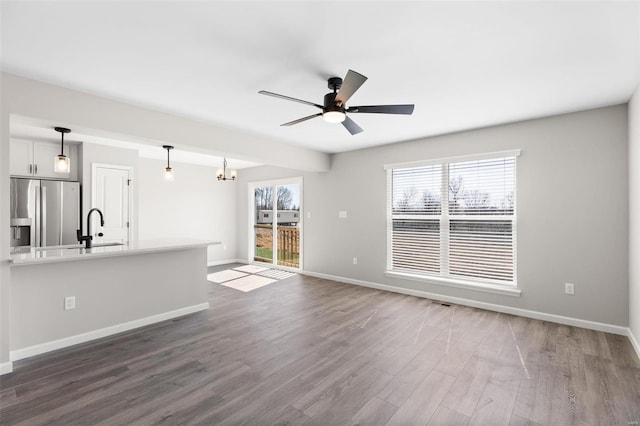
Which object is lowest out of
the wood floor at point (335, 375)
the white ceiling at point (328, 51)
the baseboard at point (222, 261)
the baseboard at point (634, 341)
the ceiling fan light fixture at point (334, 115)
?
the wood floor at point (335, 375)

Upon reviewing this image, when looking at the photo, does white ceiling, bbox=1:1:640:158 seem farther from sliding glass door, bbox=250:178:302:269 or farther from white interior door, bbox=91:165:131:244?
sliding glass door, bbox=250:178:302:269

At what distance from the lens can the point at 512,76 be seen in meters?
2.60

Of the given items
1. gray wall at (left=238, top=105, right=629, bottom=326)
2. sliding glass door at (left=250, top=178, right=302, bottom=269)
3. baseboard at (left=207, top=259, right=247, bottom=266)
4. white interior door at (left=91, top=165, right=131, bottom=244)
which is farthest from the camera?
baseboard at (left=207, top=259, right=247, bottom=266)

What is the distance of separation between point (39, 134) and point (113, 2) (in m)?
3.88

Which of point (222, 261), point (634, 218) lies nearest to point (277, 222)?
point (222, 261)

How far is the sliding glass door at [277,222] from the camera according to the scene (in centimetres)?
675

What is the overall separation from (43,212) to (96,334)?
8.52 ft

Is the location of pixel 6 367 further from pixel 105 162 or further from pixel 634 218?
pixel 634 218

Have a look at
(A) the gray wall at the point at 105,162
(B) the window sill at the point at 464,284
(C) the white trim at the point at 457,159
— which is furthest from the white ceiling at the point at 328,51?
(A) the gray wall at the point at 105,162

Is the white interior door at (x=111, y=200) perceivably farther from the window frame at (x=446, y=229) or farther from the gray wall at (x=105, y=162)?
the window frame at (x=446, y=229)

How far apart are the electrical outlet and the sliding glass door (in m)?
4.07

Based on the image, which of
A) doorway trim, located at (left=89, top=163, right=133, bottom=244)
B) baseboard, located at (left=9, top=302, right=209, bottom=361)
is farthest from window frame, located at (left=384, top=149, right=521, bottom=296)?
doorway trim, located at (left=89, top=163, right=133, bottom=244)

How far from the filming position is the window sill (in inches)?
156

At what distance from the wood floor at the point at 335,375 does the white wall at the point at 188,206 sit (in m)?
3.45
